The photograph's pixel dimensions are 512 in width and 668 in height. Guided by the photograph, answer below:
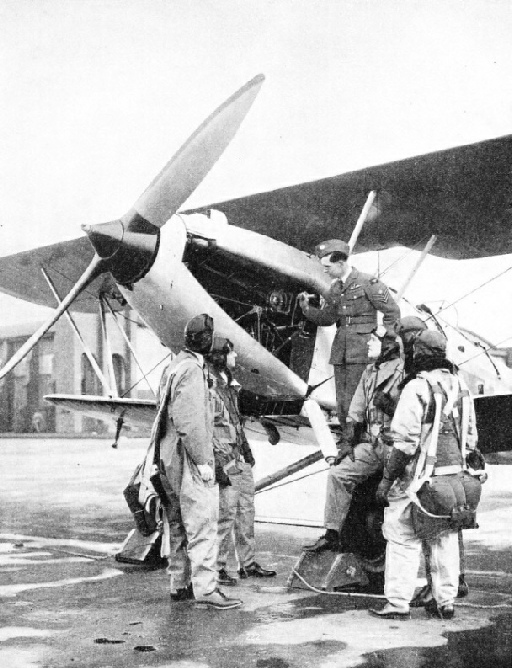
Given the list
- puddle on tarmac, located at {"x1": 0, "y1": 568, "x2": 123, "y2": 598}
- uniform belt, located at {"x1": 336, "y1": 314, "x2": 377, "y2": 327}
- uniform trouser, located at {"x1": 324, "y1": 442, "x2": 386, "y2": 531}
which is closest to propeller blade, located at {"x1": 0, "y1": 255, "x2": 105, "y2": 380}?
puddle on tarmac, located at {"x1": 0, "y1": 568, "x2": 123, "y2": 598}

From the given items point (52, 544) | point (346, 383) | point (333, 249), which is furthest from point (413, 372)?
point (52, 544)

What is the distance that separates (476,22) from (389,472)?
3595 millimetres

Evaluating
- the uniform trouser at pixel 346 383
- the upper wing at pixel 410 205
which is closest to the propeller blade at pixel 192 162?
the upper wing at pixel 410 205

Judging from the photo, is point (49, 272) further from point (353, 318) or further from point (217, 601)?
point (217, 601)

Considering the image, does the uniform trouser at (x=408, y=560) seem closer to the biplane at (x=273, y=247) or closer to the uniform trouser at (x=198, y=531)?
the uniform trouser at (x=198, y=531)

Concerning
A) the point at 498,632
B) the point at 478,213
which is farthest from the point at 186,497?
A: the point at 478,213

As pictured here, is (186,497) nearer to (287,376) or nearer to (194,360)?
(194,360)

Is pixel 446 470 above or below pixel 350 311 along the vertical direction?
below

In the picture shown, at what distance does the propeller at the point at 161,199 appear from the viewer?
522 centimetres

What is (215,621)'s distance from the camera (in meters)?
3.70

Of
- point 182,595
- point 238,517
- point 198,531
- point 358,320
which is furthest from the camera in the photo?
point 358,320

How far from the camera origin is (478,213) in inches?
292

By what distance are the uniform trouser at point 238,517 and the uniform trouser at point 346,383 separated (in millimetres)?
869

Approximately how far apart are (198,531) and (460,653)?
163 cm
